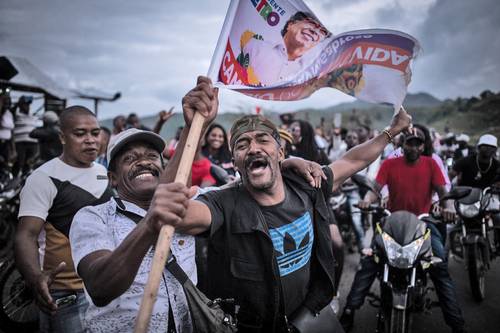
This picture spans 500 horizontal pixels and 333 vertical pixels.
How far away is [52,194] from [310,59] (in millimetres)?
2037

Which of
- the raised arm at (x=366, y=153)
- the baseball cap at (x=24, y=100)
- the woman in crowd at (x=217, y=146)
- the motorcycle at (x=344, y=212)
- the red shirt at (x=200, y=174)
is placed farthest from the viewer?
the baseball cap at (x=24, y=100)

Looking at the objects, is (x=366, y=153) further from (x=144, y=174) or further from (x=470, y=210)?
(x=470, y=210)

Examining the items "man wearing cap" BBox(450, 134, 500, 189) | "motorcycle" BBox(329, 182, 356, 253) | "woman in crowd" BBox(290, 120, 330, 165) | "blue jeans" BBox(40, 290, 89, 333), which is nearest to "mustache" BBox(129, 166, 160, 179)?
"blue jeans" BBox(40, 290, 89, 333)

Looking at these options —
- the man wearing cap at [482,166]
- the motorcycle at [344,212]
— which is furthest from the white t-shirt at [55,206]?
the man wearing cap at [482,166]

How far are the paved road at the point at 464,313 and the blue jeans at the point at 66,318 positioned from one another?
286cm

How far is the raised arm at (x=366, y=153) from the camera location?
2680 millimetres

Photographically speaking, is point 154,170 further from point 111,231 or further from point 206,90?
point 206,90

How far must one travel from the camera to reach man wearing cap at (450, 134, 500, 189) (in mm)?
5902

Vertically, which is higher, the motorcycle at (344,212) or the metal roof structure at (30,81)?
the metal roof structure at (30,81)

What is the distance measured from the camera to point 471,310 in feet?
14.1

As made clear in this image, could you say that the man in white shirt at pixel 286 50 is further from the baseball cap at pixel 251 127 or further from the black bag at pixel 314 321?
the black bag at pixel 314 321

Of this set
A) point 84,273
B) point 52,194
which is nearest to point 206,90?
point 84,273

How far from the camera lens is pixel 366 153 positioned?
276 centimetres

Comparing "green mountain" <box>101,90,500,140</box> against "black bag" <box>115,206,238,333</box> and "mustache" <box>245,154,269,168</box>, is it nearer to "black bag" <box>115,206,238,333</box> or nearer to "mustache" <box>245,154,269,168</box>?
"mustache" <box>245,154,269,168</box>
